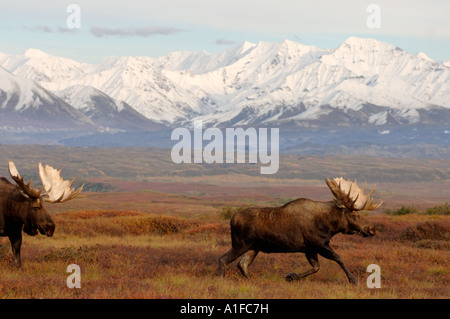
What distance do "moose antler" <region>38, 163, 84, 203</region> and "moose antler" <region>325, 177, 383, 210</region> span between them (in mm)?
5800

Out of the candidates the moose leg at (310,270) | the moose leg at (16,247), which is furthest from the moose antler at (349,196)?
the moose leg at (16,247)

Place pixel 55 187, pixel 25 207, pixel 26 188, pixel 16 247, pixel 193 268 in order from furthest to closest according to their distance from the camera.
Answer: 1. pixel 193 268
2. pixel 55 187
3. pixel 16 247
4. pixel 25 207
5. pixel 26 188

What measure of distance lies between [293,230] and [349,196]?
1.54m

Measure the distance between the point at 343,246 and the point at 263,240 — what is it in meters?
8.38

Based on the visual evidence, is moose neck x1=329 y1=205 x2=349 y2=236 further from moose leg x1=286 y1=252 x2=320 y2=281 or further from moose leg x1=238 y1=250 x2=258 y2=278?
moose leg x1=238 y1=250 x2=258 y2=278

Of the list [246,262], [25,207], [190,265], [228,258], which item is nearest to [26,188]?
[25,207]

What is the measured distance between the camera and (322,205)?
15.8m

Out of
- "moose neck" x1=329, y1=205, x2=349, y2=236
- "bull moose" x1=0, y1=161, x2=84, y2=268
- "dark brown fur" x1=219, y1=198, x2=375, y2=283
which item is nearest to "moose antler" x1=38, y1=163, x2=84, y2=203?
"bull moose" x1=0, y1=161, x2=84, y2=268

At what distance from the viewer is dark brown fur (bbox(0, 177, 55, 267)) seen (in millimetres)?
15242

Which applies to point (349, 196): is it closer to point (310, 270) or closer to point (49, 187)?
point (310, 270)

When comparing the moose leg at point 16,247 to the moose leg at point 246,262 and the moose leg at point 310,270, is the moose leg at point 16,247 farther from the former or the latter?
the moose leg at point 310,270

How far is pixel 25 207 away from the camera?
15344 millimetres
